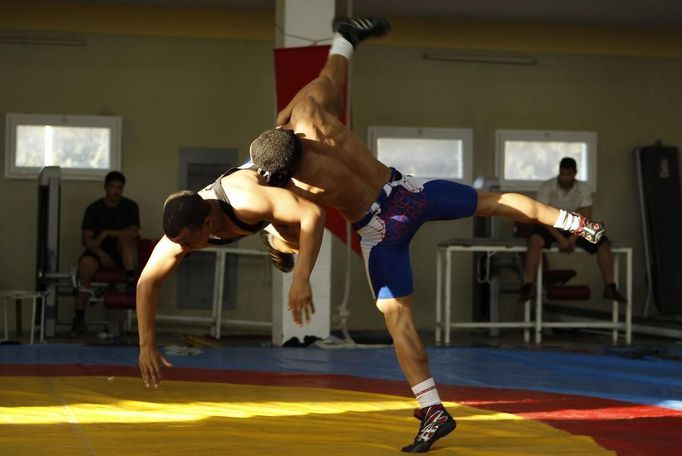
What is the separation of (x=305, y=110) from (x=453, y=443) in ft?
4.97

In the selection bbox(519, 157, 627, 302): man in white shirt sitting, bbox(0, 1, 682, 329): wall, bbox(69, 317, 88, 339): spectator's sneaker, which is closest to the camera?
bbox(519, 157, 627, 302): man in white shirt sitting

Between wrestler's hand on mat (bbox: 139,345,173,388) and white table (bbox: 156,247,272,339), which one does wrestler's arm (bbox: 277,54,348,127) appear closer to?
wrestler's hand on mat (bbox: 139,345,173,388)

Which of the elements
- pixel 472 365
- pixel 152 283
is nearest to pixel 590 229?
pixel 152 283

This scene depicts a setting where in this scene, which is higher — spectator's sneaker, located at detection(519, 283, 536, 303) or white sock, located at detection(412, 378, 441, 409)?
spectator's sneaker, located at detection(519, 283, 536, 303)

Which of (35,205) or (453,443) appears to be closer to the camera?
(453,443)

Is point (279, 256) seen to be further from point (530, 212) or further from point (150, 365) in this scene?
point (530, 212)

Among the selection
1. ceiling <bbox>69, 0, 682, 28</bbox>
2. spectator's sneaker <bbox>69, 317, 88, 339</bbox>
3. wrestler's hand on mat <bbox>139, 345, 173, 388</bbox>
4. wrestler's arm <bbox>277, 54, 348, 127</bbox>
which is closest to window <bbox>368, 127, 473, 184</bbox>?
ceiling <bbox>69, 0, 682, 28</bbox>

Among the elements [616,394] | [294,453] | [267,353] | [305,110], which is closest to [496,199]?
[305,110]

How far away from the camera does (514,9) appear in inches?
375

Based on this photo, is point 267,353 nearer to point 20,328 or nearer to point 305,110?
point 20,328

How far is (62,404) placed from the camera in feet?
16.3

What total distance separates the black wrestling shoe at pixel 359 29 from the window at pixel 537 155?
488 cm

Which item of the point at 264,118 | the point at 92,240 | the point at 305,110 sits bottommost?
the point at 92,240

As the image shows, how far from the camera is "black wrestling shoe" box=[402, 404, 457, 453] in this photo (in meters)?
3.91
